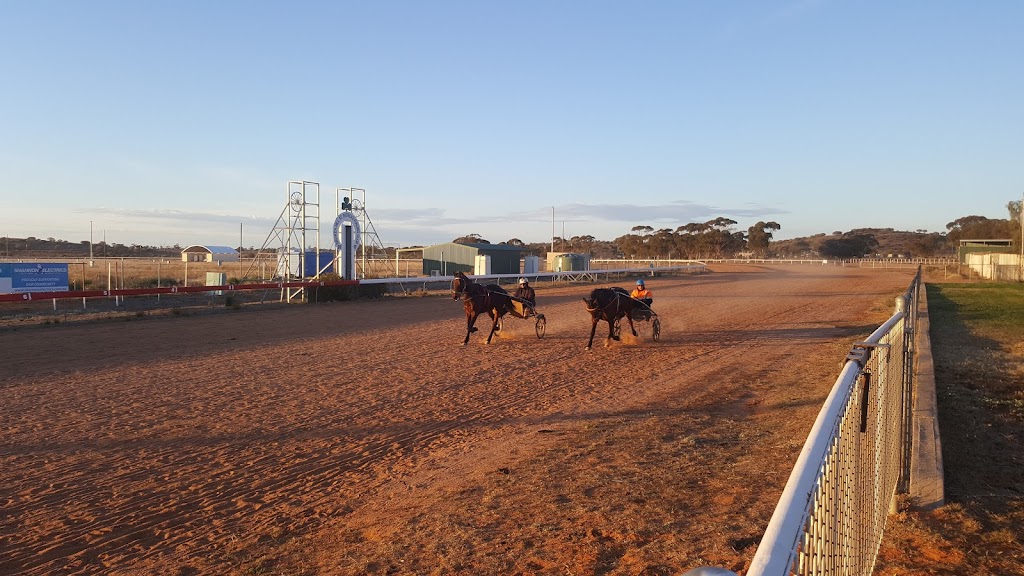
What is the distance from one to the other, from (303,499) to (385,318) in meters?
14.8

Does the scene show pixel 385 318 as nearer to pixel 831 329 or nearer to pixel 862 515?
pixel 831 329

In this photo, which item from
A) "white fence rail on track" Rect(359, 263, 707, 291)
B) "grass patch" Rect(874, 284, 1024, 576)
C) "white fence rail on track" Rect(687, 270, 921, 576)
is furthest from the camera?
"white fence rail on track" Rect(359, 263, 707, 291)

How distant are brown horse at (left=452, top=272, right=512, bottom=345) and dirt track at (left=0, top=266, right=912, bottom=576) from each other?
0.86 m

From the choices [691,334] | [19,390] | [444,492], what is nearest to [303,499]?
[444,492]

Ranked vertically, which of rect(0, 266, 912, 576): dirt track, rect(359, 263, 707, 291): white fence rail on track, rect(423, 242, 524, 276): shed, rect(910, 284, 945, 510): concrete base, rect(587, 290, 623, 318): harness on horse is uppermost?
rect(423, 242, 524, 276): shed

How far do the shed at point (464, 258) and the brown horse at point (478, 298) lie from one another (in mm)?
28496

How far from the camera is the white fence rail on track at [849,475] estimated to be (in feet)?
5.12

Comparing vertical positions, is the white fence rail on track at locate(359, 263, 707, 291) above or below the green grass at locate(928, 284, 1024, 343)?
above

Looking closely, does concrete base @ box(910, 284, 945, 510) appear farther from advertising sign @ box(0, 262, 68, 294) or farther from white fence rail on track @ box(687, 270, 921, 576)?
advertising sign @ box(0, 262, 68, 294)

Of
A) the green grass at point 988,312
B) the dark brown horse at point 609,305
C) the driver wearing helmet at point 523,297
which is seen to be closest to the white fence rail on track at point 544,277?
the driver wearing helmet at point 523,297

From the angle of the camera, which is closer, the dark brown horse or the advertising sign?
the dark brown horse

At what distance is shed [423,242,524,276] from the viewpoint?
44125 millimetres

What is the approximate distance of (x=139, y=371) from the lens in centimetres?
1097

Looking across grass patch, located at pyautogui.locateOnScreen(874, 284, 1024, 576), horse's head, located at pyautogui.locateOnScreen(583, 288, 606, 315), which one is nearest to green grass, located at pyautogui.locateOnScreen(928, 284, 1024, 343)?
grass patch, located at pyautogui.locateOnScreen(874, 284, 1024, 576)
